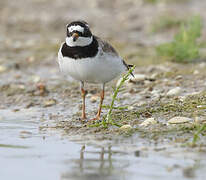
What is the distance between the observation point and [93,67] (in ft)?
18.8

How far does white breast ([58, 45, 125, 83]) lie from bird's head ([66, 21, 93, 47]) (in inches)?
6.9

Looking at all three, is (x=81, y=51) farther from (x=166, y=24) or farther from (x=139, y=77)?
(x=166, y=24)

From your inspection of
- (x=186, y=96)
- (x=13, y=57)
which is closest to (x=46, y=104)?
(x=186, y=96)

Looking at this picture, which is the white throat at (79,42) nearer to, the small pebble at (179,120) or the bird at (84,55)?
the bird at (84,55)

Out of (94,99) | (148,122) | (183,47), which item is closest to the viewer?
(148,122)

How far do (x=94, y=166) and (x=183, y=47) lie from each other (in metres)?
4.88

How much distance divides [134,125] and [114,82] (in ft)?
9.19

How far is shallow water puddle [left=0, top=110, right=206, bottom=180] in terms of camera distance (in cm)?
397

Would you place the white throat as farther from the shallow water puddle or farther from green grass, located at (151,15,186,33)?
green grass, located at (151,15,186,33)

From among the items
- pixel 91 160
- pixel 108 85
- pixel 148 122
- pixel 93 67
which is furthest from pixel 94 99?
pixel 91 160

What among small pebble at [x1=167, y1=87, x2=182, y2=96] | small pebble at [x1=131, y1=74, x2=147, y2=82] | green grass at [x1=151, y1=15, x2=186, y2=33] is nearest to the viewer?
small pebble at [x1=167, y1=87, x2=182, y2=96]

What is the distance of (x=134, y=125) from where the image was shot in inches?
217

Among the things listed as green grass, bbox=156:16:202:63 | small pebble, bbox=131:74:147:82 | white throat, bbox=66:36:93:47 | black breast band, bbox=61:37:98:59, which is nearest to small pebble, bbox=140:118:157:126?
black breast band, bbox=61:37:98:59

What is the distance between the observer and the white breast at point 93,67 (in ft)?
18.7
